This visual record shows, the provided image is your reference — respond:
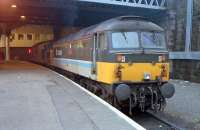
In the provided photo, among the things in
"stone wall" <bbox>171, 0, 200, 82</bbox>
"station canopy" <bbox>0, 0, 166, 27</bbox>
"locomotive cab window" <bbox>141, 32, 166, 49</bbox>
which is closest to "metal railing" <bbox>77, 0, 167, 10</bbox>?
"station canopy" <bbox>0, 0, 166, 27</bbox>

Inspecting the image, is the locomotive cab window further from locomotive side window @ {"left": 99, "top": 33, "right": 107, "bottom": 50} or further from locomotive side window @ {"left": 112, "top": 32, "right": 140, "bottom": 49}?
locomotive side window @ {"left": 99, "top": 33, "right": 107, "bottom": 50}

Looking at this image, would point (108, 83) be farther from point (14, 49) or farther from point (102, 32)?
point (14, 49)

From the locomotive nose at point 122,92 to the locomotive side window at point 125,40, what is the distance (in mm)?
1387

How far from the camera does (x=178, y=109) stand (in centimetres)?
1530

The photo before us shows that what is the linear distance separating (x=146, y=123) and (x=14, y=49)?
59668mm

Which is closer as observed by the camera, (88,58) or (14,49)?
(88,58)

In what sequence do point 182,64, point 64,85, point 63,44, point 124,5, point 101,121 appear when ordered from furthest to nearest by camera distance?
point 124,5
point 182,64
point 63,44
point 64,85
point 101,121

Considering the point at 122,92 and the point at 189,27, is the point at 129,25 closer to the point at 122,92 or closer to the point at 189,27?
the point at 122,92

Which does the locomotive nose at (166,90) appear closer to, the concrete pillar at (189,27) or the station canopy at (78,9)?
the concrete pillar at (189,27)

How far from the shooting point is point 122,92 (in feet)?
42.0

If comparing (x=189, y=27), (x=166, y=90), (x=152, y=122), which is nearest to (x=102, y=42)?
(x=166, y=90)

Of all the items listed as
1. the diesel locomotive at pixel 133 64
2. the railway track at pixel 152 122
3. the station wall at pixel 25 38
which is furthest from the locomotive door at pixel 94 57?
the station wall at pixel 25 38

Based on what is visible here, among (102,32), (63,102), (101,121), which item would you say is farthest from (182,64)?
(101,121)

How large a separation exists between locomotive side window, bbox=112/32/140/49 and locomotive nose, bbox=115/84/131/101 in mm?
1387
